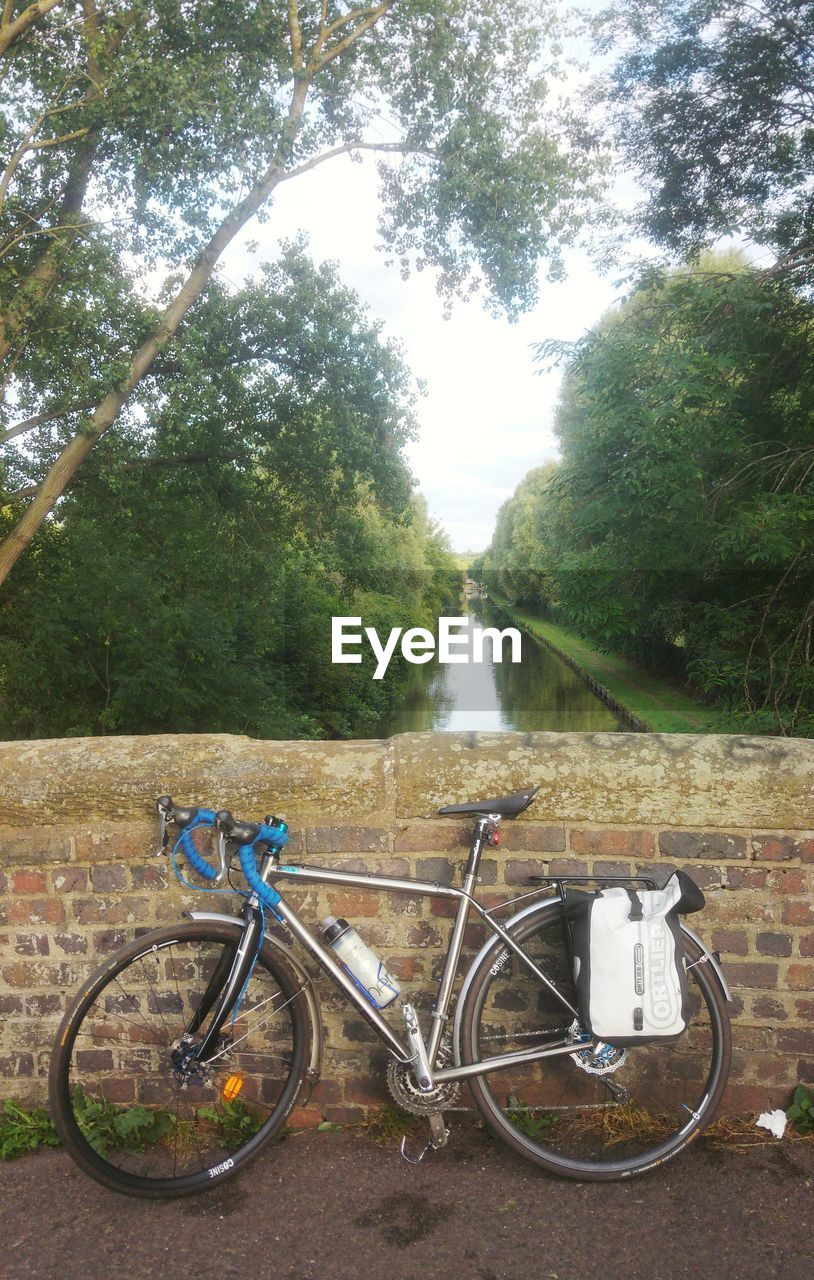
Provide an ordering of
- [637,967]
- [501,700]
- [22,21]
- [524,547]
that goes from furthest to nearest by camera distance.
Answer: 1. [524,547]
2. [501,700]
3. [22,21]
4. [637,967]

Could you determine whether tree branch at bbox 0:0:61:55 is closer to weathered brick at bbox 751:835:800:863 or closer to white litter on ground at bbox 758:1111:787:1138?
weathered brick at bbox 751:835:800:863

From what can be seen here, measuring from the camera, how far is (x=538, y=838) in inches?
→ 110

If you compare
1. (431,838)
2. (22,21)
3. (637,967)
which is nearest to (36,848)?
(431,838)

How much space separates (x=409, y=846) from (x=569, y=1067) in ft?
2.76

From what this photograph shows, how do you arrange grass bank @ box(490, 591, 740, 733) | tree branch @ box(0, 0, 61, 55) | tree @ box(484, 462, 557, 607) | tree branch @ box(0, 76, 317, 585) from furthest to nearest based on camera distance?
tree @ box(484, 462, 557, 607), grass bank @ box(490, 591, 740, 733), tree branch @ box(0, 76, 317, 585), tree branch @ box(0, 0, 61, 55)

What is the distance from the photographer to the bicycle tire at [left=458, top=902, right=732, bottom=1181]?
2.64 meters

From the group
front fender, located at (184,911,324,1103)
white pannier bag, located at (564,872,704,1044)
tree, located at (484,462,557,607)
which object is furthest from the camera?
tree, located at (484,462,557,607)

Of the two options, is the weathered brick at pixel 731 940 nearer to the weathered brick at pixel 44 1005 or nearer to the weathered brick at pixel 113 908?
the weathered brick at pixel 113 908

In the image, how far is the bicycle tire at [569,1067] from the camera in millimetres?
2639

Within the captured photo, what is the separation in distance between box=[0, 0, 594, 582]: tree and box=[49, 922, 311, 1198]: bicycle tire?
864 centimetres

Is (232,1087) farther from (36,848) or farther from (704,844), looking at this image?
(704,844)

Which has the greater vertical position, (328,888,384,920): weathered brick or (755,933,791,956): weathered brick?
(328,888,384,920): weathered brick

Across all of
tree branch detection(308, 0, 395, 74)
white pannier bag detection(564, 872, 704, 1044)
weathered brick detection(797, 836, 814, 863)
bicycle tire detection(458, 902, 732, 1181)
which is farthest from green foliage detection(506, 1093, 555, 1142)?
tree branch detection(308, 0, 395, 74)

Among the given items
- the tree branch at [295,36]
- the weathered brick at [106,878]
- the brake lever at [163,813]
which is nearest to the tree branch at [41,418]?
the tree branch at [295,36]
